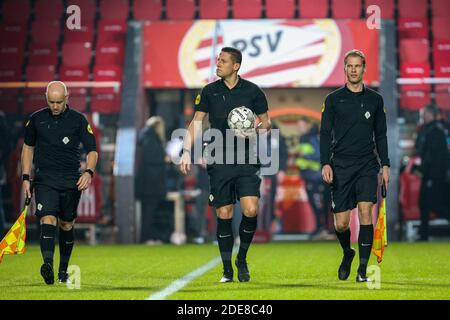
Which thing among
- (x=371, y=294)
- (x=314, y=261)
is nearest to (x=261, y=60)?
(x=314, y=261)

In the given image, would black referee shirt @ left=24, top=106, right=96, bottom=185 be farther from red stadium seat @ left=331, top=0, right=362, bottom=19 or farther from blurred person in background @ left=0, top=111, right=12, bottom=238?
red stadium seat @ left=331, top=0, right=362, bottom=19

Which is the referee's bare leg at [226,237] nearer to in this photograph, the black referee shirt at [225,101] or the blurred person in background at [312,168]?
the black referee shirt at [225,101]

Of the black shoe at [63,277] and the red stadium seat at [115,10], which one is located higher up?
the red stadium seat at [115,10]

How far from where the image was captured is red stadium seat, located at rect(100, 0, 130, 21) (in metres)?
19.8

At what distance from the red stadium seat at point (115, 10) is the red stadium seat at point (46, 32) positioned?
0.85m

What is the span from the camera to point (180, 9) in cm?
1994

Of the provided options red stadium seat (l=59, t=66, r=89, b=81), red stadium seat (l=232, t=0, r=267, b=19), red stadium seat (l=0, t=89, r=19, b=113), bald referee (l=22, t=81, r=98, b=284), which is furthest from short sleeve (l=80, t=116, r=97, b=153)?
red stadium seat (l=232, t=0, r=267, b=19)

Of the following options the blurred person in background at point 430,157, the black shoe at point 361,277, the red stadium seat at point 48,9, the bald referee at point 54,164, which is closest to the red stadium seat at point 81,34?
the red stadium seat at point 48,9

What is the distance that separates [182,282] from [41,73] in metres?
10.1

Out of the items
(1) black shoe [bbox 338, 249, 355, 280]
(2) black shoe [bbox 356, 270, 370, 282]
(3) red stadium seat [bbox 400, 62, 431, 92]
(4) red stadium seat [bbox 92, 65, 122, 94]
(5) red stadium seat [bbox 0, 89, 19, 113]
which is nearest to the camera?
(2) black shoe [bbox 356, 270, 370, 282]

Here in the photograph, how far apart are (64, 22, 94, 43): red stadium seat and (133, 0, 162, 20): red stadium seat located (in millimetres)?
811

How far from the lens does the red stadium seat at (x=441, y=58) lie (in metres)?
18.8

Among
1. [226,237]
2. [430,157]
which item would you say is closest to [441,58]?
[430,157]

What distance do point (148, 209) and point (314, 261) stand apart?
557 centimetres
